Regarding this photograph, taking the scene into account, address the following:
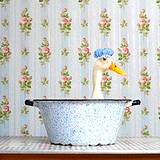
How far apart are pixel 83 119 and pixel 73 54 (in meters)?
0.64

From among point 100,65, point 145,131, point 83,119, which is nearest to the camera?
point 83,119

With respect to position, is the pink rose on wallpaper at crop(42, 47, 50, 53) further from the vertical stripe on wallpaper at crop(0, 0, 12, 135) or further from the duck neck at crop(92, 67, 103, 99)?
the duck neck at crop(92, 67, 103, 99)

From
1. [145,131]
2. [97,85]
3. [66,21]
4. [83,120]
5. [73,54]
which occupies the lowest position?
[145,131]

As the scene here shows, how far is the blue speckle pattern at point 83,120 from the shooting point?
1317 mm

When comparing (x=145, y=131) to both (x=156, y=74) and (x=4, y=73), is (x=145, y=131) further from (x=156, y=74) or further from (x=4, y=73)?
(x=4, y=73)

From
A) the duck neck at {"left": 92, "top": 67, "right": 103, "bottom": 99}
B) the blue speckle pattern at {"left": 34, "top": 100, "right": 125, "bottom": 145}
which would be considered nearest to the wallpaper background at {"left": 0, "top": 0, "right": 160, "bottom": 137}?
the duck neck at {"left": 92, "top": 67, "right": 103, "bottom": 99}

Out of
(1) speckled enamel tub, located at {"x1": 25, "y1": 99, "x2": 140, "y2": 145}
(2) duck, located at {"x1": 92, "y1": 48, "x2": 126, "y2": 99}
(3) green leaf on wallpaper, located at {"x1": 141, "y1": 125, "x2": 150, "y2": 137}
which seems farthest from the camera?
(3) green leaf on wallpaper, located at {"x1": 141, "y1": 125, "x2": 150, "y2": 137}

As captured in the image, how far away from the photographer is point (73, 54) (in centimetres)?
192

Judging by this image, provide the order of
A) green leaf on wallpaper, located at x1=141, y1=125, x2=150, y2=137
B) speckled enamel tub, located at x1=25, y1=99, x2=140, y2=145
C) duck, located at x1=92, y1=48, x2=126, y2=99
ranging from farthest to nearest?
green leaf on wallpaper, located at x1=141, y1=125, x2=150, y2=137, duck, located at x1=92, y1=48, x2=126, y2=99, speckled enamel tub, located at x1=25, y1=99, x2=140, y2=145

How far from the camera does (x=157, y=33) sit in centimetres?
192

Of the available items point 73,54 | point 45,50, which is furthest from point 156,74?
point 45,50

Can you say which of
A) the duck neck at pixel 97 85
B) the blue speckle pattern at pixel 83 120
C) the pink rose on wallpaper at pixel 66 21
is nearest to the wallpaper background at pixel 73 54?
the pink rose on wallpaper at pixel 66 21

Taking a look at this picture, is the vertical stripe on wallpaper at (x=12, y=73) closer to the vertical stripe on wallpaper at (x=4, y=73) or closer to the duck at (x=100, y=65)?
the vertical stripe on wallpaper at (x=4, y=73)

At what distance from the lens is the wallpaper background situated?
189 cm
